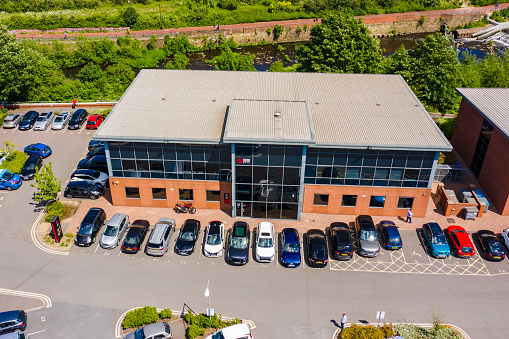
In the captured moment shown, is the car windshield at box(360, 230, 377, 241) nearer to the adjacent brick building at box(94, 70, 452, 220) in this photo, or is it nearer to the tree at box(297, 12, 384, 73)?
the adjacent brick building at box(94, 70, 452, 220)

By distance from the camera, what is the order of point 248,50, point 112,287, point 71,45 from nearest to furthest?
1. point 112,287
2. point 71,45
3. point 248,50

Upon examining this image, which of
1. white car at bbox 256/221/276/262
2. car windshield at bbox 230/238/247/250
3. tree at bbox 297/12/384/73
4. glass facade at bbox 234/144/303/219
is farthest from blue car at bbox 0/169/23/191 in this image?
tree at bbox 297/12/384/73

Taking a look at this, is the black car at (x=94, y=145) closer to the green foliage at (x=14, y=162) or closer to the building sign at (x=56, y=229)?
the green foliage at (x=14, y=162)

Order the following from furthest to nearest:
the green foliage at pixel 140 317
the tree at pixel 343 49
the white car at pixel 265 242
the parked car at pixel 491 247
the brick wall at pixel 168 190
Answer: the tree at pixel 343 49 < the brick wall at pixel 168 190 < the parked car at pixel 491 247 < the white car at pixel 265 242 < the green foliage at pixel 140 317

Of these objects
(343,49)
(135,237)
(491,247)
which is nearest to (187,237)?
(135,237)

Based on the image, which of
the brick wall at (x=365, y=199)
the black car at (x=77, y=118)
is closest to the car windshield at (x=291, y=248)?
the brick wall at (x=365, y=199)

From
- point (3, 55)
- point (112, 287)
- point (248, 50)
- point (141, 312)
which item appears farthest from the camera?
point (248, 50)

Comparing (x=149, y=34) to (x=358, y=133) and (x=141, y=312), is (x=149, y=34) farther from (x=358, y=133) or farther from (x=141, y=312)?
(x=141, y=312)

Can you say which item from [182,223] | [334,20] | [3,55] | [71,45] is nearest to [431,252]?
[182,223]
